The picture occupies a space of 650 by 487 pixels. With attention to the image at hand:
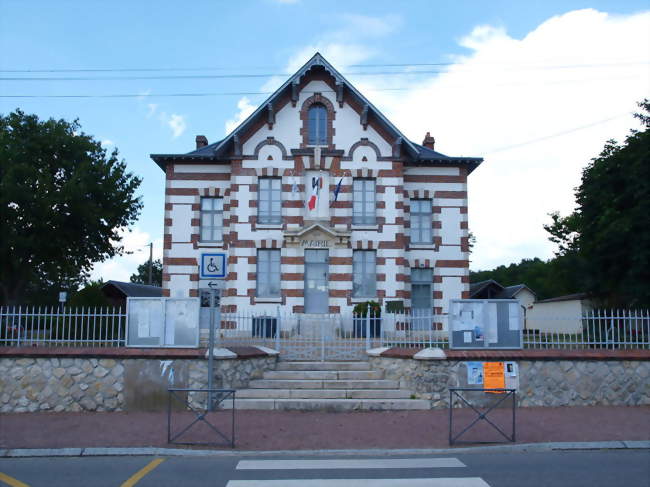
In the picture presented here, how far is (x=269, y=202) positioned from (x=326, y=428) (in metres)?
13.4

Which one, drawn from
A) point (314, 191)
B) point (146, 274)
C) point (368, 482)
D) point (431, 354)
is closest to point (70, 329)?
point (431, 354)

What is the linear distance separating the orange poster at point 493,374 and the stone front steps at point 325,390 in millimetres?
1358

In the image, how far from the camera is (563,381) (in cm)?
1338

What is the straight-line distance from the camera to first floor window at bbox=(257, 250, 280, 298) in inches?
912

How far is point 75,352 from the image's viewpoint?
12945 mm

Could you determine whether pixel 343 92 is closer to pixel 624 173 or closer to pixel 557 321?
pixel 624 173

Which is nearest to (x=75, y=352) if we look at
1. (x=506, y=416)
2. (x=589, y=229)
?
(x=506, y=416)

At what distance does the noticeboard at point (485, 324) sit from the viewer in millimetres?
13469

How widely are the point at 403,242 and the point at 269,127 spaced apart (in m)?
6.58

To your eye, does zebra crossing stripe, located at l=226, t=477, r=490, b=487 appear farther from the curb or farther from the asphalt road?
the curb

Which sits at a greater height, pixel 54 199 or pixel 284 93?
pixel 284 93

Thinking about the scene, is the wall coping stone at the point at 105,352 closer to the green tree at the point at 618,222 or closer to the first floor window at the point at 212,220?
the first floor window at the point at 212,220

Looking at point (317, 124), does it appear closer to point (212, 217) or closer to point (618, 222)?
point (212, 217)

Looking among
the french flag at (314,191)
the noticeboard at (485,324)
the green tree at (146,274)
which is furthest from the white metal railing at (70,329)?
the green tree at (146,274)
